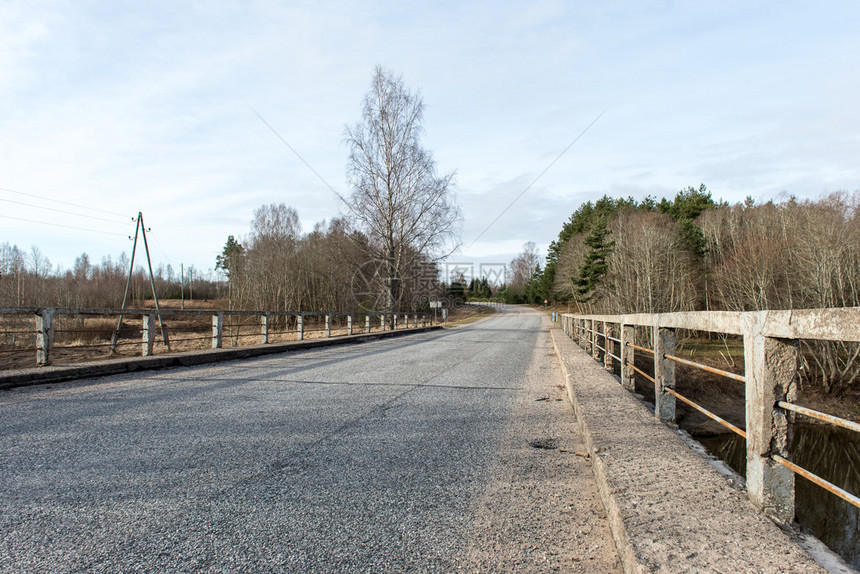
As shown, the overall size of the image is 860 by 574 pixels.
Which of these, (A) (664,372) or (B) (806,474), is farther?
(A) (664,372)

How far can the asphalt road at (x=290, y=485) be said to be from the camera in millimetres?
2268

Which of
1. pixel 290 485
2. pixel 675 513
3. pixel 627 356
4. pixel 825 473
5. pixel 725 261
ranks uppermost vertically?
pixel 725 261

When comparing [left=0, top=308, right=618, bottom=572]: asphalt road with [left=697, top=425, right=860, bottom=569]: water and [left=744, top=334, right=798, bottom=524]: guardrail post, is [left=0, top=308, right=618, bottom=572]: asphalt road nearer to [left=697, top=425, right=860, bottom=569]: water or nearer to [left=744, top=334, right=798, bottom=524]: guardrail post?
[left=744, top=334, right=798, bottom=524]: guardrail post

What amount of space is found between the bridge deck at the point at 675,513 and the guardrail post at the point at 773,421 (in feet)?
0.40

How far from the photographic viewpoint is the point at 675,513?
2.40 m

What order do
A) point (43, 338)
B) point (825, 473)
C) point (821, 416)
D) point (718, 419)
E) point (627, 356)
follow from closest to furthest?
1. point (821, 416)
2. point (718, 419)
3. point (627, 356)
4. point (43, 338)
5. point (825, 473)

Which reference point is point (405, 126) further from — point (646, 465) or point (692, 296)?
point (646, 465)

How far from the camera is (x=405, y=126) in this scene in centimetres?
2853

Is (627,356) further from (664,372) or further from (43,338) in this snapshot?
(43,338)

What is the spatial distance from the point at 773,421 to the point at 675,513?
0.63 m

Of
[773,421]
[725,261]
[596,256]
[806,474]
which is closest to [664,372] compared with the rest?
[773,421]

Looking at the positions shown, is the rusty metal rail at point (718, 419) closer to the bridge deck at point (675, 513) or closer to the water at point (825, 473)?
the bridge deck at point (675, 513)

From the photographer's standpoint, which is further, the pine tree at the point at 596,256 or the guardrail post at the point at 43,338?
the pine tree at the point at 596,256

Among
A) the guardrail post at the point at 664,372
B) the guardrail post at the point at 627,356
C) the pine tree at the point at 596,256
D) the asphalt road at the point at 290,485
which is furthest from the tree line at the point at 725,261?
the asphalt road at the point at 290,485
